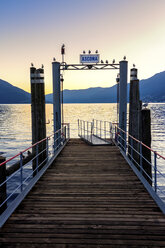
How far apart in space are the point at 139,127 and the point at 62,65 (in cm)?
690

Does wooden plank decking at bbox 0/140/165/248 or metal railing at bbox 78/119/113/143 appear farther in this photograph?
metal railing at bbox 78/119/113/143

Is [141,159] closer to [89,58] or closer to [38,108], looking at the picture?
[38,108]

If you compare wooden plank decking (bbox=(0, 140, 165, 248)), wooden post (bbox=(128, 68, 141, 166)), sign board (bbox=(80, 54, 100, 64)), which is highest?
sign board (bbox=(80, 54, 100, 64))

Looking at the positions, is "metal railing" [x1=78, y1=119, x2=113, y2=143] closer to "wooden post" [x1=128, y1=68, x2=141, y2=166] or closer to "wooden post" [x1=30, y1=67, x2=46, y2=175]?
"wooden post" [x1=128, y1=68, x2=141, y2=166]

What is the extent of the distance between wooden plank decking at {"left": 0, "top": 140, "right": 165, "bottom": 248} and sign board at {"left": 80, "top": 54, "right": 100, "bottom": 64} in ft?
27.6

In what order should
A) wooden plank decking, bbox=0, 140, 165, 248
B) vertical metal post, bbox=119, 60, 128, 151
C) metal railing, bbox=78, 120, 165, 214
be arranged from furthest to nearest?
vertical metal post, bbox=119, 60, 128, 151 < metal railing, bbox=78, 120, 165, 214 < wooden plank decking, bbox=0, 140, 165, 248

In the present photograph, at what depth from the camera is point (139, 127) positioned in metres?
10.4

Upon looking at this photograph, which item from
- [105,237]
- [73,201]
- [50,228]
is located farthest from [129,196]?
[50,228]

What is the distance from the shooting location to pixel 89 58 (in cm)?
1382

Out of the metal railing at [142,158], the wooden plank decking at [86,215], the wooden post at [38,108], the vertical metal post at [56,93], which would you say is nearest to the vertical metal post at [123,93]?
the metal railing at [142,158]

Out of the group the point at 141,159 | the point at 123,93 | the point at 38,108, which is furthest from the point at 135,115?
the point at 38,108

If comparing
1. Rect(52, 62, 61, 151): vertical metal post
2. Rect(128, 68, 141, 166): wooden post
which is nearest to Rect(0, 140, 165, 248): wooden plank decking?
Rect(128, 68, 141, 166): wooden post

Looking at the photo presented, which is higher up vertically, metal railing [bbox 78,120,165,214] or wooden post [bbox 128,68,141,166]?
wooden post [bbox 128,68,141,166]

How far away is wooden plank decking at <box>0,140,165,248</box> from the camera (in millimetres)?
3931
